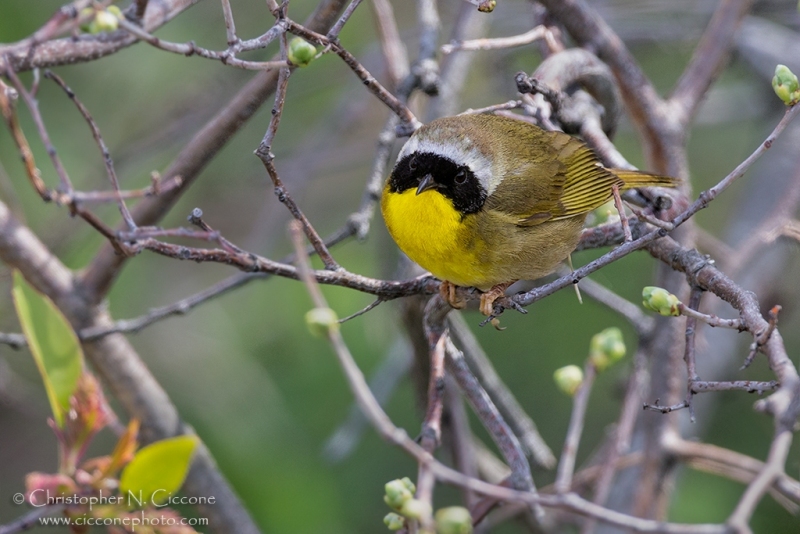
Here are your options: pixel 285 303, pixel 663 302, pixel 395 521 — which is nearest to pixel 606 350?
pixel 663 302

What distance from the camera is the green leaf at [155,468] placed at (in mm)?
1880

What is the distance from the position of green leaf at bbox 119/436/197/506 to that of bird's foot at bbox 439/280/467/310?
792 millimetres

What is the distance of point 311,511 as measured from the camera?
143 inches

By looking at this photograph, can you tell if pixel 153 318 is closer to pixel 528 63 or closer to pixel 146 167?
pixel 146 167

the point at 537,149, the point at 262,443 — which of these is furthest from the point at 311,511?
→ the point at 537,149

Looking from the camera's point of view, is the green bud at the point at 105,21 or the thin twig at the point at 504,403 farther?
the thin twig at the point at 504,403

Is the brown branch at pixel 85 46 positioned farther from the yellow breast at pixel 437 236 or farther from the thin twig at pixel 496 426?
the thin twig at pixel 496 426

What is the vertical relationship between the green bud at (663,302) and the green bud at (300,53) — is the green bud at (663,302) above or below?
below

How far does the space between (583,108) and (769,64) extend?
1638mm

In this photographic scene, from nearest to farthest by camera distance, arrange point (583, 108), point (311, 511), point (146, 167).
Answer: point (583, 108) < point (311, 511) < point (146, 167)

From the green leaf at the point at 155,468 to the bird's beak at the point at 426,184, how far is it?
3.87 ft

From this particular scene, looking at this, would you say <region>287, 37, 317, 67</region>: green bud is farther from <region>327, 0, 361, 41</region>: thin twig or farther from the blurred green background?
the blurred green background

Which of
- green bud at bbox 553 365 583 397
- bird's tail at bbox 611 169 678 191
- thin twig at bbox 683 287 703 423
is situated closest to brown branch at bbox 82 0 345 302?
bird's tail at bbox 611 169 678 191

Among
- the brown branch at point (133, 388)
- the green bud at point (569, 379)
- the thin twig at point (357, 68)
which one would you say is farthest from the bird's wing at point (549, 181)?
the brown branch at point (133, 388)
